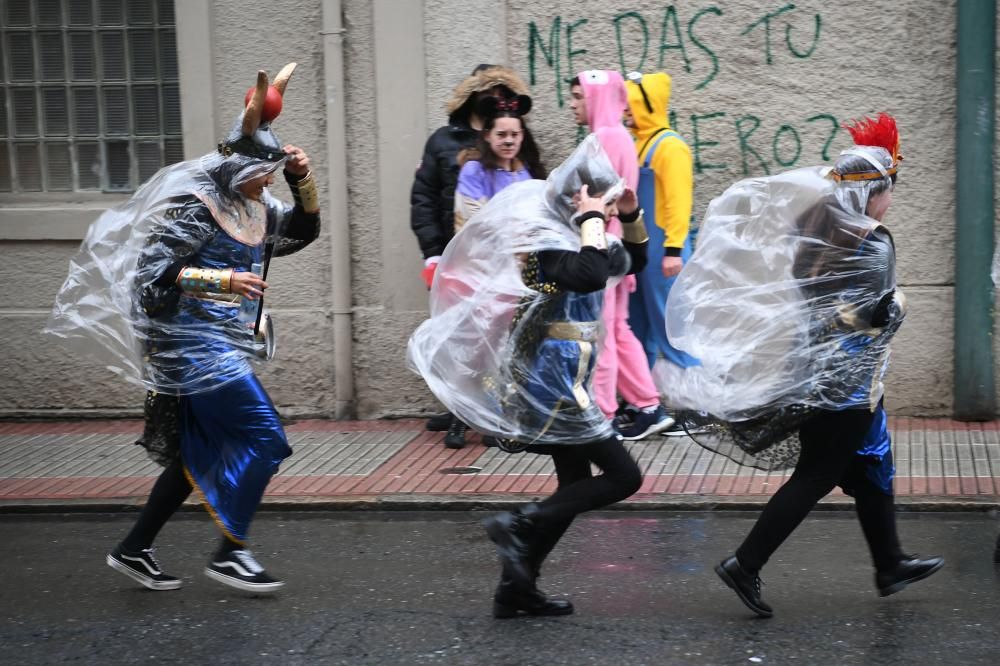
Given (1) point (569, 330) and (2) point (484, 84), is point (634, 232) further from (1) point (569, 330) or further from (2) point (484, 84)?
(2) point (484, 84)

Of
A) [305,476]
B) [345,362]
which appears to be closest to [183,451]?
[305,476]

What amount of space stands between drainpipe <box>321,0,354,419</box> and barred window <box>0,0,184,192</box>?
1168 millimetres

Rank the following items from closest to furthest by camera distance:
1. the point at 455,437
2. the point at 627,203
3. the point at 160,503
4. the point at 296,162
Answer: the point at 627,203, the point at 160,503, the point at 296,162, the point at 455,437

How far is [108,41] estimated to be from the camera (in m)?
8.76

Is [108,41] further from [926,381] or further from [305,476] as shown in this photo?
[926,381]

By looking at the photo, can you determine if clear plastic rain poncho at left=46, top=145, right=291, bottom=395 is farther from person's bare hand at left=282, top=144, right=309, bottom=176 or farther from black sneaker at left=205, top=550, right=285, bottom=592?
black sneaker at left=205, top=550, right=285, bottom=592

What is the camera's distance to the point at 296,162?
528 centimetres

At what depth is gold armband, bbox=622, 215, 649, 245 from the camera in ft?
16.3

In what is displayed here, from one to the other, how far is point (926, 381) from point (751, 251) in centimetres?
359

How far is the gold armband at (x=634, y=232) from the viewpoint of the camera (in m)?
4.97

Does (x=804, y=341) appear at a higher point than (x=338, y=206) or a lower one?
Answer: lower

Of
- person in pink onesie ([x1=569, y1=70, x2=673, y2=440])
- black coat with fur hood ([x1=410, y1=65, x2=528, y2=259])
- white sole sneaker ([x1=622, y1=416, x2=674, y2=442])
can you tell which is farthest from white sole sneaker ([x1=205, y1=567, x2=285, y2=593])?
white sole sneaker ([x1=622, y1=416, x2=674, y2=442])

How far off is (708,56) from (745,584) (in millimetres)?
4265

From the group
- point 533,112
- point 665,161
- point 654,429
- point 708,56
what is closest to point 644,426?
point 654,429
